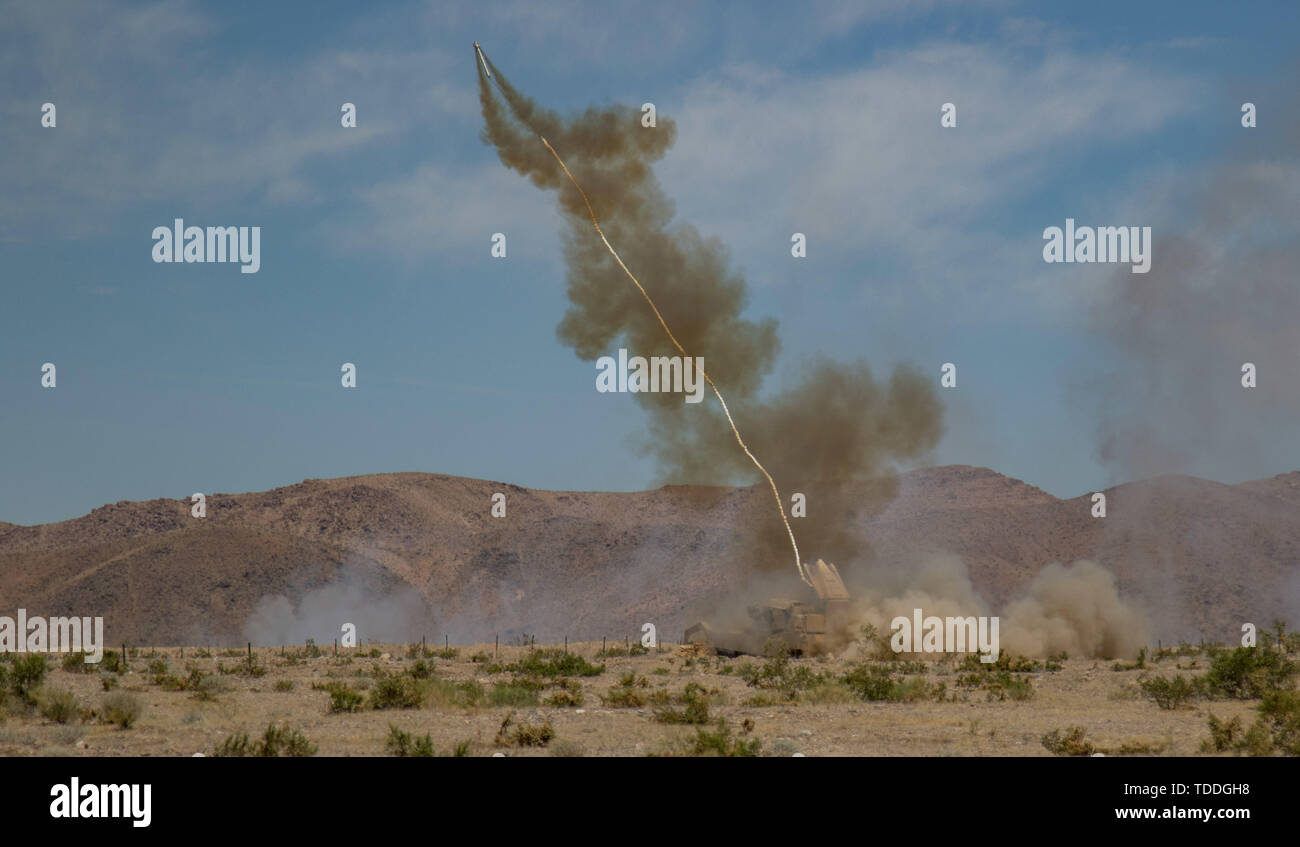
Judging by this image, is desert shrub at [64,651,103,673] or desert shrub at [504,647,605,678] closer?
desert shrub at [504,647,605,678]

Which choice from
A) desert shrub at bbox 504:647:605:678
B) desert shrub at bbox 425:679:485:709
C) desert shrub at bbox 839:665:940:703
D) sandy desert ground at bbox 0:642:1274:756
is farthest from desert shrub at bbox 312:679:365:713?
desert shrub at bbox 839:665:940:703

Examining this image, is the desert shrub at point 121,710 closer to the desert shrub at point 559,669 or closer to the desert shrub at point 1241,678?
the desert shrub at point 559,669

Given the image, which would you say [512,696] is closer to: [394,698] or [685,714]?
[394,698]

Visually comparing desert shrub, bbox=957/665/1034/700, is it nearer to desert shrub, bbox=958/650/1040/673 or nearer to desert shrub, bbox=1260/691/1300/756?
desert shrub, bbox=958/650/1040/673

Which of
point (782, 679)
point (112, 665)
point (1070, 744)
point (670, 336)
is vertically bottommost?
point (112, 665)

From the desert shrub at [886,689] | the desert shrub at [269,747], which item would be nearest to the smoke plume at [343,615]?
the desert shrub at [886,689]

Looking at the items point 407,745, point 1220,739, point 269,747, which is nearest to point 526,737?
point 407,745

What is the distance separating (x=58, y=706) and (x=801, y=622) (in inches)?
987

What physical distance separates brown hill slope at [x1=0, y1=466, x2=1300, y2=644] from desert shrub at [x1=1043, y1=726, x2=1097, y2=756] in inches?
1582

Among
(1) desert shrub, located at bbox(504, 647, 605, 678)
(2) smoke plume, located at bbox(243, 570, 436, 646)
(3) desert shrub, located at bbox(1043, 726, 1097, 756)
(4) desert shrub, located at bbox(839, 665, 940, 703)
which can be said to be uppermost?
(3) desert shrub, located at bbox(1043, 726, 1097, 756)

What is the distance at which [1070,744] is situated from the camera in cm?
1683

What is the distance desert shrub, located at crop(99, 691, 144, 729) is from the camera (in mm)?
19312

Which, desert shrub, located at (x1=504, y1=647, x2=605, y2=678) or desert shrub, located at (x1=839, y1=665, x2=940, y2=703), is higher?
desert shrub, located at (x1=839, y1=665, x2=940, y2=703)
